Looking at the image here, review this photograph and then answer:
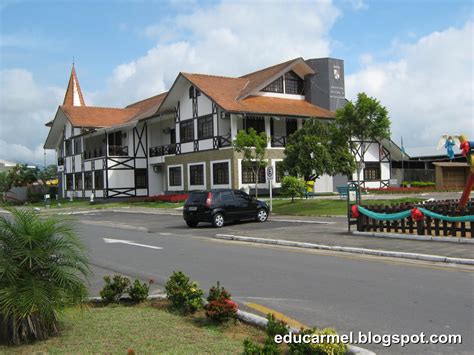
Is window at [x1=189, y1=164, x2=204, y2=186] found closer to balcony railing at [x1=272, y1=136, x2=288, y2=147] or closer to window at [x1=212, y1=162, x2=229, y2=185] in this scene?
window at [x1=212, y1=162, x2=229, y2=185]

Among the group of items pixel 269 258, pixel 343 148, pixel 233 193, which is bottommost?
pixel 269 258

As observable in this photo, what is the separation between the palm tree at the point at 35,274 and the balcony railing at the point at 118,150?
42613 mm

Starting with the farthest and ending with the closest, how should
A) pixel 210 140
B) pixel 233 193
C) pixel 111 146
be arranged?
pixel 111 146 → pixel 210 140 → pixel 233 193

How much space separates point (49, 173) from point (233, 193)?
50.8 m

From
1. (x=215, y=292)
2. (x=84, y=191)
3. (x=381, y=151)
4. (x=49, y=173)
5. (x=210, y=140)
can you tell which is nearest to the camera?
(x=215, y=292)

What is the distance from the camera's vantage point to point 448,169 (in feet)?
148

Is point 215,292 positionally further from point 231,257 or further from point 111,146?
point 111,146

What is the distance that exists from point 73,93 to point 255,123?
118 ft

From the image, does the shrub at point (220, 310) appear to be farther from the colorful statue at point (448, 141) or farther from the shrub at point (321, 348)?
the colorful statue at point (448, 141)

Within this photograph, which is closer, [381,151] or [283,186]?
[283,186]

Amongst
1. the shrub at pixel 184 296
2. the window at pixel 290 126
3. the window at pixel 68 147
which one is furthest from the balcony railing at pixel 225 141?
the shrub at pixel 184 296

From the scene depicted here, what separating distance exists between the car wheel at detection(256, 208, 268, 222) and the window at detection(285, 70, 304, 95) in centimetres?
1994

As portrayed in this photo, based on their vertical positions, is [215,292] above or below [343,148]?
below

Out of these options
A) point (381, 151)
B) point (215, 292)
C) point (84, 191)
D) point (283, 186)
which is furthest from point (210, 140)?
point (215, 292)
